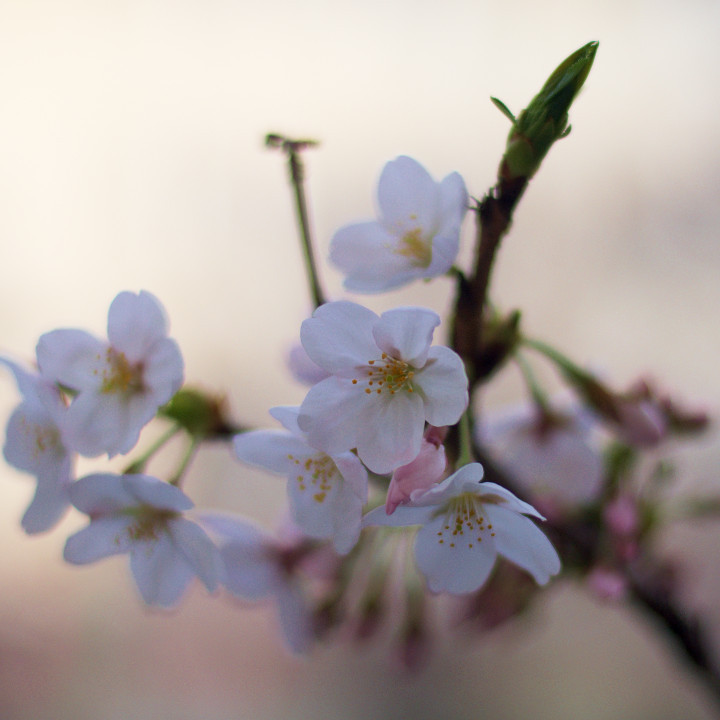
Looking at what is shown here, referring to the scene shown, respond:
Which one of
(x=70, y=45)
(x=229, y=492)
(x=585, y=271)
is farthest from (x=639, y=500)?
(x=70, y=45)

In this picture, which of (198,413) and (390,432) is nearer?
(390,432)

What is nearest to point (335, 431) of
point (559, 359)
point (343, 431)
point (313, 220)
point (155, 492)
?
point (343, 431)

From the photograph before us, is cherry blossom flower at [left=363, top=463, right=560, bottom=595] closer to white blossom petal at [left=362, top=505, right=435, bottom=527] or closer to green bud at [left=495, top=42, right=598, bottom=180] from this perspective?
white blossom petal at [left=362, top=505, right=435, bottom=527]

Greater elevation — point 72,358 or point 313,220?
point 72,358

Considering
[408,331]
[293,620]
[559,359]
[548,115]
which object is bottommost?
[293,620]

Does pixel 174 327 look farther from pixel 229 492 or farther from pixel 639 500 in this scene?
pixel 639 500

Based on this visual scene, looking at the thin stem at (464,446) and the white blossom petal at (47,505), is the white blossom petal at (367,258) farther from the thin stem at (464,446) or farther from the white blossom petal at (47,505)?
the white blossom petal at (47,505)

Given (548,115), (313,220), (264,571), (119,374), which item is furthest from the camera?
(313,220)

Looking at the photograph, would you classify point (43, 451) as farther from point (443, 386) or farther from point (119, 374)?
Answer: point (443, 386)
